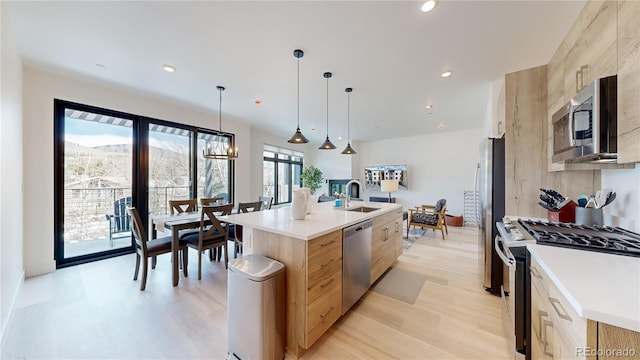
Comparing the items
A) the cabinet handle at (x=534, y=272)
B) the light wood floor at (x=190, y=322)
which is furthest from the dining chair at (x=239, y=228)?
the cabinet handle at (x=534, y=272)

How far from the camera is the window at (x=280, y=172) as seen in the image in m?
7.14

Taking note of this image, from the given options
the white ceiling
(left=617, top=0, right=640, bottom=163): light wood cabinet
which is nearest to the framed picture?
the white ceiling

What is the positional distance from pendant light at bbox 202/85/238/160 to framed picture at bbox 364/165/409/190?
15.3ft

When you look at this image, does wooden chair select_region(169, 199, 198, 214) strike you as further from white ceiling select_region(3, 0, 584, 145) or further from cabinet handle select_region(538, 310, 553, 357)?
cabinet handle select_region(538, 310, 553, 357)

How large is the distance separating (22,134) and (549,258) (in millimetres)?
5351

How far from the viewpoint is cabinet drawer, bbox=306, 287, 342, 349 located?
5.25 feet

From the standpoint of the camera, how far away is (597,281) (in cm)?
88

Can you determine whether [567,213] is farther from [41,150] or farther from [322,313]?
[41,150]

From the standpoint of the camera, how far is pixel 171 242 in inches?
110

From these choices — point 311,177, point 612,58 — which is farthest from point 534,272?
point 311,177

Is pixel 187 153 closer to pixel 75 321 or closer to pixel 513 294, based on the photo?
pixel 75 321

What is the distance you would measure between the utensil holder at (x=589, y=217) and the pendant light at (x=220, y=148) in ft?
13.2

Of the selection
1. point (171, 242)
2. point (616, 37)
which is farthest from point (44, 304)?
point (616, 37)

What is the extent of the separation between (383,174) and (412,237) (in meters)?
2.96
